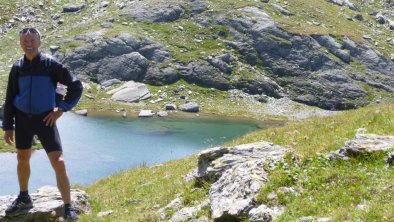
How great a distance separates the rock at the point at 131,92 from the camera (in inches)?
4906

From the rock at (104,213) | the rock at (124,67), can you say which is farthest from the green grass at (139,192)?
the rock at (124,67)

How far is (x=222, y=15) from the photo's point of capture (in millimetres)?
152000

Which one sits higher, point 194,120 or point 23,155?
point 23,155

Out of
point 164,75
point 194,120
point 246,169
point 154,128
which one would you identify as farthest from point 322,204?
point 164,75

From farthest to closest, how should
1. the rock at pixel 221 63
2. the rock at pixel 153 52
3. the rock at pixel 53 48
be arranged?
the rock at pixel 221 63 < the rock at pixel 153 52 < the rock at pixel 53 48

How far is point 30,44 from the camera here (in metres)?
11.7

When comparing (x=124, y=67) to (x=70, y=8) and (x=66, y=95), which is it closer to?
(x=70, y=8)

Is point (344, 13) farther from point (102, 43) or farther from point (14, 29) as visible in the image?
point (14, 29)

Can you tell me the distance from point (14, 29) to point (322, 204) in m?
145

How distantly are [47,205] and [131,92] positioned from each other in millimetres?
115548

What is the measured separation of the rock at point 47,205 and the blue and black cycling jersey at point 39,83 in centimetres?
269

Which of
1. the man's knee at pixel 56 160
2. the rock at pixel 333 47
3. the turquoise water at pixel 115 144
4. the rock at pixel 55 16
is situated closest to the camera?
the man's knee at pixel 56 160

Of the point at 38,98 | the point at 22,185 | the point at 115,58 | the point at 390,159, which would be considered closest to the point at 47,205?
the point at 22,185

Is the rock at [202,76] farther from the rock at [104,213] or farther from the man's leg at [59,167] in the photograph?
the man's leg at [59,167]
